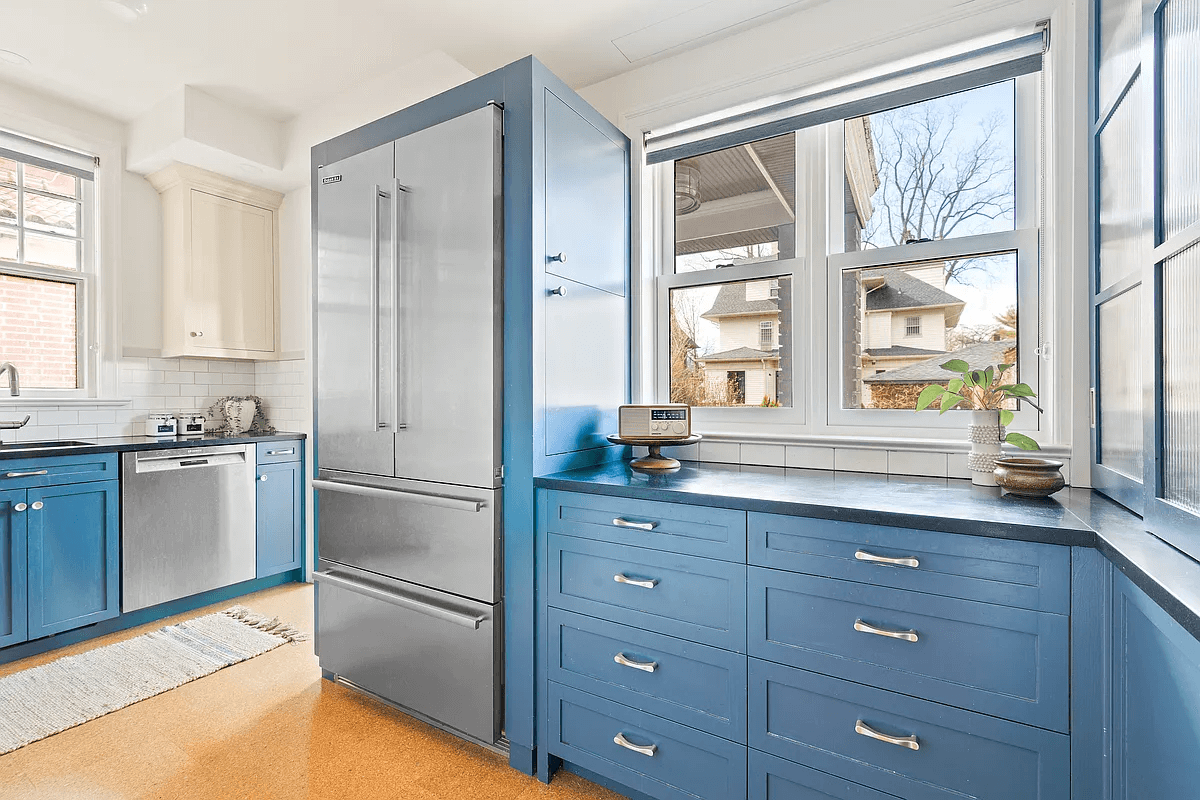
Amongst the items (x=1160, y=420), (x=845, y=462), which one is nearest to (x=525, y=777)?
(x=845, y=462)

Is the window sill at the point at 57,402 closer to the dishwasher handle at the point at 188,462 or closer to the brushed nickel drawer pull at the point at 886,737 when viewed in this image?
the dishwasher handle at the point at 188,462

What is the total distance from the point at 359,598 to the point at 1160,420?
2.46 meters

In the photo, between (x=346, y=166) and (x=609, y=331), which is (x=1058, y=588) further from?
(x=346, y=166)

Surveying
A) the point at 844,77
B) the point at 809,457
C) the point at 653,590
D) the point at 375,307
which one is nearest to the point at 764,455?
the point at 809,457

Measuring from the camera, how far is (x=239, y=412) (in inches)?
153

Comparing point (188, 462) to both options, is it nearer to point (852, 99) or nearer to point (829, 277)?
A: point (829, 277)

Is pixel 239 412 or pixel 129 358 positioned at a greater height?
pixel 129 358

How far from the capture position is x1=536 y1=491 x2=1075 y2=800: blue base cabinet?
126cm

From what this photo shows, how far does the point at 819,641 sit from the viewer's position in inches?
57.9

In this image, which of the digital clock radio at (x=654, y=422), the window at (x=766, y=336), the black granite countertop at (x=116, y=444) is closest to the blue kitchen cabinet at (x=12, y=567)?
the black granite countertop at (x=116, y=444)

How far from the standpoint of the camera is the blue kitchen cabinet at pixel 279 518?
3592mm

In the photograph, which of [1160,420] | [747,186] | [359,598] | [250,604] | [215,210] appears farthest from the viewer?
[215,210]

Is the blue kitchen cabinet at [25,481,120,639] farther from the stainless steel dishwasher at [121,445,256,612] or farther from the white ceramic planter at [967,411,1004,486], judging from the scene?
the white ceramic planter at [967,411,1004,486]

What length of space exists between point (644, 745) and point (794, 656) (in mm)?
565
